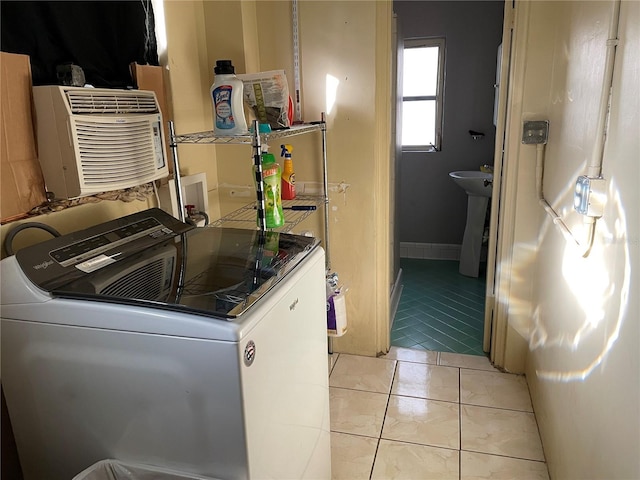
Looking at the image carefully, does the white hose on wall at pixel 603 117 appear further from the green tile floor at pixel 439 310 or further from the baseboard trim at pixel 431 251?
the baseboard trim at pixel 431 251

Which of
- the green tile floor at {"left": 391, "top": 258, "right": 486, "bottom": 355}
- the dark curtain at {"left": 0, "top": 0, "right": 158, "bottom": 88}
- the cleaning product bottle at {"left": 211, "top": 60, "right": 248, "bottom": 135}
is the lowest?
the green tile floor at {"left": 391, "top": 258, "right": 486, "bottom": 355}

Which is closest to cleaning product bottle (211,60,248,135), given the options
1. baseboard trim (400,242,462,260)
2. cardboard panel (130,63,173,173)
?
cardboard panel (130,63,173,173)

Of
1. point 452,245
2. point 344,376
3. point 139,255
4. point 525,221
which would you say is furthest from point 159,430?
point 452,245

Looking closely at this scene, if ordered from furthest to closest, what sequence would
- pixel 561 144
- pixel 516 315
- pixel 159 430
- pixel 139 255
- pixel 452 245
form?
pixel 452 245 < pixel 516 315 < pixel 561 144 < pixel 139 255 < pixel 159 430

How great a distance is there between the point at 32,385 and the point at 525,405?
6.50 feet

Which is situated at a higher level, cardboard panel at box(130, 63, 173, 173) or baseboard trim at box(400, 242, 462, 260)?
cardboard panel at box(130, 63, 173, 173)

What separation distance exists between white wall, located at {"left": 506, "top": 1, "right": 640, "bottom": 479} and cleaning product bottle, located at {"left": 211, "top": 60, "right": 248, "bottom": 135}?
110 cm

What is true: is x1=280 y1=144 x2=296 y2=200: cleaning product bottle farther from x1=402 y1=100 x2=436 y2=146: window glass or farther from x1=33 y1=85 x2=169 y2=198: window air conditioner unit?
x1=402 y1=100 x2=436 y2=146: window glass

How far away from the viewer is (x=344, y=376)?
2512mm

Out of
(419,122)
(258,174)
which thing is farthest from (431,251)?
(258,174)

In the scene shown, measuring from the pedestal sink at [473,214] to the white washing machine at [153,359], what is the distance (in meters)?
2.64

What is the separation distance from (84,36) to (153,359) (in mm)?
1111

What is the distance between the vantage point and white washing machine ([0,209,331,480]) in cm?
102

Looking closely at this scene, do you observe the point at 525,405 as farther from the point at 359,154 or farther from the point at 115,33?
the point at 115,33
